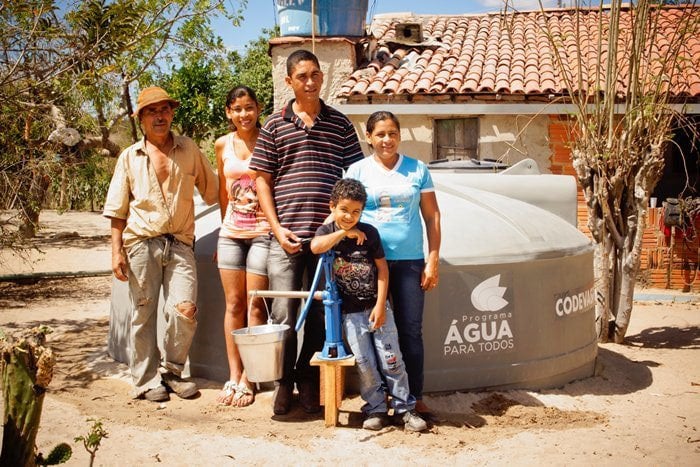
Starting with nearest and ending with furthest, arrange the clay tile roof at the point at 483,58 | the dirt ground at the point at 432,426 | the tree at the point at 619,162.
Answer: the dirt ground at the point at 432,426 < the tree at the point at 619,162 < the clay tile roof at the point at 483,58

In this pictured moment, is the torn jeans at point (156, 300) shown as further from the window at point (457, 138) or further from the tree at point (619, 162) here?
the window at point (457, 138)

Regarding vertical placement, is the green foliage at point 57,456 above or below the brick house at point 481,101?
below

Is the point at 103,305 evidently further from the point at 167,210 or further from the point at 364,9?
the point at 364,9

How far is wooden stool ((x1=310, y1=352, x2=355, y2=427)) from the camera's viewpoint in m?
3.96

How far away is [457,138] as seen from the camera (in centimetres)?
1199

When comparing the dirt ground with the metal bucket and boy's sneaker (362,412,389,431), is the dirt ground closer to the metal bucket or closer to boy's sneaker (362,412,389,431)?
boy's sneaker (362,412,389,431)

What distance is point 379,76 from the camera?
1257 centimetres

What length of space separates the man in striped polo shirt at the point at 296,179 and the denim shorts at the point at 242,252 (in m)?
0.08

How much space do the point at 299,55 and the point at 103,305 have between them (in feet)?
16.9

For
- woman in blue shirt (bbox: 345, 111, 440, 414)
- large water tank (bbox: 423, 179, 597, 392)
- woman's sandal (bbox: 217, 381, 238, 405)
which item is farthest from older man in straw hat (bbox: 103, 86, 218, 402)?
large water tank (bbox: 423, 179, 597, 392)

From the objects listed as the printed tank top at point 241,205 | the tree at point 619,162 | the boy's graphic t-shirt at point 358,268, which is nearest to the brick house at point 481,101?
the tree at point 619,162

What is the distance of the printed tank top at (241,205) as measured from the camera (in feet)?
14.5

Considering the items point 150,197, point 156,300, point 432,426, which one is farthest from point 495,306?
point 150,197

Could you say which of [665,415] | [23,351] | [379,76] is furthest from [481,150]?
[23,351]
